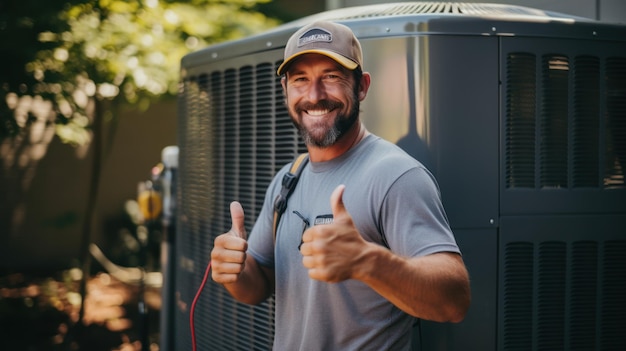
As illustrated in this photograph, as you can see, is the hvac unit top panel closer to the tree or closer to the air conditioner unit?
the air conditioner unit

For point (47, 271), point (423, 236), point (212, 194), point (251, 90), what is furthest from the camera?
point (47, 271)

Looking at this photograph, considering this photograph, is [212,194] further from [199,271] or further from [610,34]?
[610,34]

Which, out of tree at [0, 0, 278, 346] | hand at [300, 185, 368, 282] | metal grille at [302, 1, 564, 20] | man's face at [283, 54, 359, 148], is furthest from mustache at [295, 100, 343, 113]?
tree at [0, 0, 278, 346]

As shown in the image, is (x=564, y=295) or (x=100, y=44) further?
(x=100, y=44)

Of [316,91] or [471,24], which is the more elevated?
[471,24]

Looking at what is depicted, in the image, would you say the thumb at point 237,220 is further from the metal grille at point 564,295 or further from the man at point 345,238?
the metal grille at point 564,295

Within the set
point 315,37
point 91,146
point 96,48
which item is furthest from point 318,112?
point 91,146

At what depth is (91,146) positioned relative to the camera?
1097 cm

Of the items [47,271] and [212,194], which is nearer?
[212,194]

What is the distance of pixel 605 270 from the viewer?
2.91 m

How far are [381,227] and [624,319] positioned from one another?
61.9 inches

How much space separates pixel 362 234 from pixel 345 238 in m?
0.31

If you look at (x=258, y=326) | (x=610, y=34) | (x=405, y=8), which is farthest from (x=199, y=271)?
(x=610, y=34)

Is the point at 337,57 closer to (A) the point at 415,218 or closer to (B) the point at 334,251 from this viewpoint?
(A) the point at 415,218
